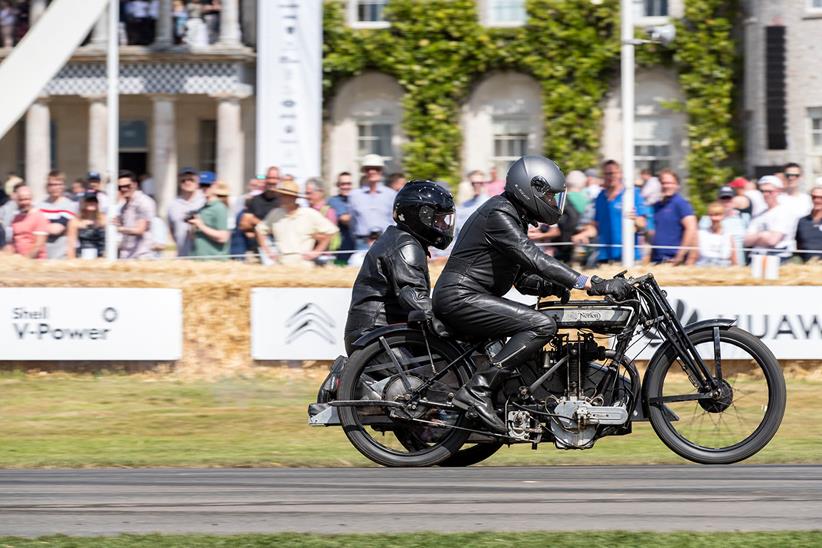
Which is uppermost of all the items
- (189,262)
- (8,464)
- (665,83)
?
(665,83)

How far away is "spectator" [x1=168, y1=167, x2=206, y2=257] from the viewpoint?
17.1m

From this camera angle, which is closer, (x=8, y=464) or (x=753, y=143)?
(x=8, y=464)

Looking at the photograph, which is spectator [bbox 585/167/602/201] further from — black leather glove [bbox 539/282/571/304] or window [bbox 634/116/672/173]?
window [bbox 634/116/672/173]

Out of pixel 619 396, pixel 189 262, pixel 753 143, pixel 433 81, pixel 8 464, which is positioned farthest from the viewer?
pixel 433 81

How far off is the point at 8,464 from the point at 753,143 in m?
18.8

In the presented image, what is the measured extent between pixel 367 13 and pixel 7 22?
700 cm

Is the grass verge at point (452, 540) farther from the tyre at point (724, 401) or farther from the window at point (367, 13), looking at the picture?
the window at point (367, 13)

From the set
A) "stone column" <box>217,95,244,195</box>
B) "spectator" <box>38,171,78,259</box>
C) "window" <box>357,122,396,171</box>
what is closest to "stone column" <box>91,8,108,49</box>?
"stone column" <box>217,95,244,195</box>

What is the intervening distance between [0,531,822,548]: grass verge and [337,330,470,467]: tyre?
2.30 m

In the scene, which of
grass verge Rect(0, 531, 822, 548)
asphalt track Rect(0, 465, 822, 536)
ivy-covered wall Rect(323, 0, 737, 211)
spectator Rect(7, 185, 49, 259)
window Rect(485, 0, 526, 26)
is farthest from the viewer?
window Rect(485, 0, 526, 26)

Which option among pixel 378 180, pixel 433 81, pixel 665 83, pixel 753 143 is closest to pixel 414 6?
pixel 433 81

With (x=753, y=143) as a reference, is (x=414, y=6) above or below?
above

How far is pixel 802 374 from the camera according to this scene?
14.7 meters

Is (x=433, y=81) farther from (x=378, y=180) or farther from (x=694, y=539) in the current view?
(x=694, y=539)
